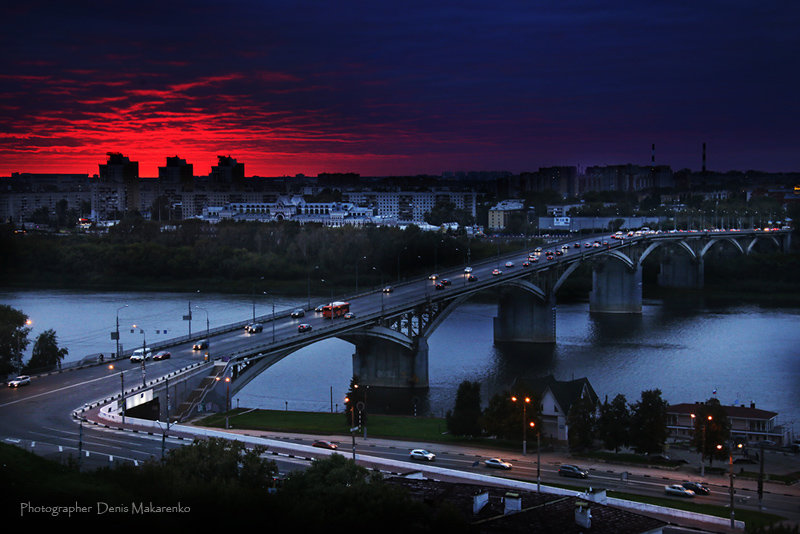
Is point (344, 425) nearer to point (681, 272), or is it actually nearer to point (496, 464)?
point (496, 464)

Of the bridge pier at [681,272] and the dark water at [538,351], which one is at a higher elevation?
the bridge pier at [681,272]

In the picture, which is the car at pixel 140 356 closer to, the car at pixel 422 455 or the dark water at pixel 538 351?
the dark water at pixel 538 351

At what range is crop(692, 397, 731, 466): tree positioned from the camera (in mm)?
14133

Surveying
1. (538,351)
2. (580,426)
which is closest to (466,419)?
(580,426)

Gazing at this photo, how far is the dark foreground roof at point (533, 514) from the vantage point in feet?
29.0

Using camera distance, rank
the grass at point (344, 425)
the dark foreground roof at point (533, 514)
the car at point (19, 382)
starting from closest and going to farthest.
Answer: the dark foreground roof at point (533, 514) < the grass at point (344, 425) < the car at point (19, 382)

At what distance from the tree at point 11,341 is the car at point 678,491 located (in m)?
12.9

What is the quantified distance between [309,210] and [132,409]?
66494 millimetres

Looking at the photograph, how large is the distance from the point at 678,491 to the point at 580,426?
3326 millimetres

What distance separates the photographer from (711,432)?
14.3m

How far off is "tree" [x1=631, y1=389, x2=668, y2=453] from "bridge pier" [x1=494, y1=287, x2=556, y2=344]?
15.2m

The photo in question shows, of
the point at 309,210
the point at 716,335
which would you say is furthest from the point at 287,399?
the point at 309,210

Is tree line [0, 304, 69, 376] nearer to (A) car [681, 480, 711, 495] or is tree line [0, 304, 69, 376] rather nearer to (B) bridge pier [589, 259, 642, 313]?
(A) car [681, 480, 711, 495]

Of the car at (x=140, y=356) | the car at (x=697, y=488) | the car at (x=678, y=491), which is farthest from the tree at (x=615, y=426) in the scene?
the car at (x=140, y=356)
